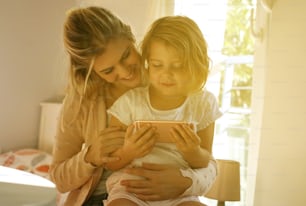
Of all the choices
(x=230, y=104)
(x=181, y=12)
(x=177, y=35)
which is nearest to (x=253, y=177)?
(x=230, y=104)

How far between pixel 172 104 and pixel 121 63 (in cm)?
12

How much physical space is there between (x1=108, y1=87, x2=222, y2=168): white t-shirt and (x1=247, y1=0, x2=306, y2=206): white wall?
57 centimetres

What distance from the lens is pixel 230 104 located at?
1.00m

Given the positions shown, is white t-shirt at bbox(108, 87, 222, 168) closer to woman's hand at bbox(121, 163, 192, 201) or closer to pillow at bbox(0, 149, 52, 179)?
woman's hand at bbox(121, 163, 192, 201)

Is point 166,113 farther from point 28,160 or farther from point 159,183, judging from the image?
point 28,160

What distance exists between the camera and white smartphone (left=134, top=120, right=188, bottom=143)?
1.78ft

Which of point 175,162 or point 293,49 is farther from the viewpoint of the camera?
point 293,49

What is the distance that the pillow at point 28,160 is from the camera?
1421mm

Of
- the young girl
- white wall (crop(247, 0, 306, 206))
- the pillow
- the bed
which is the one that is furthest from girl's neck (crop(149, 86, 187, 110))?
the pillow

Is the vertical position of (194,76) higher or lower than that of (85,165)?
higher

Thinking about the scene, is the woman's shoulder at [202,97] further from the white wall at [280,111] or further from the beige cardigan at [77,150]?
the white wall at [280,111]

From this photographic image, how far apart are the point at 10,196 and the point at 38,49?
3.63 feet

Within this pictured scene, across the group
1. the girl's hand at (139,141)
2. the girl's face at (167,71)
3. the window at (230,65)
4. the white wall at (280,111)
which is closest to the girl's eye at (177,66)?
the girl's face at (167,71)

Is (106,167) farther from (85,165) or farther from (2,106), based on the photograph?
(2,106)
